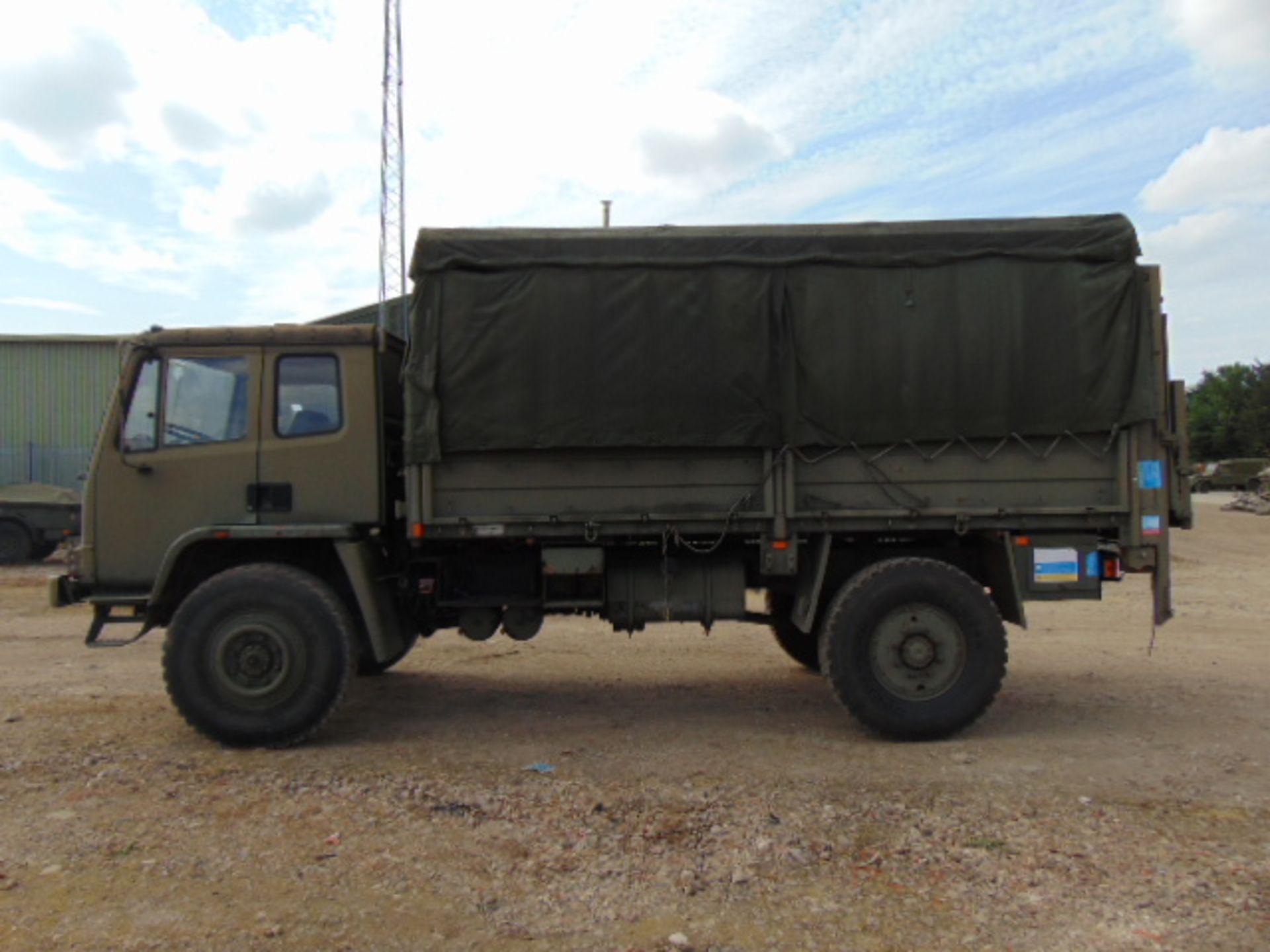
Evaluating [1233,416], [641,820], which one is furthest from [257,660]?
[1233,416]

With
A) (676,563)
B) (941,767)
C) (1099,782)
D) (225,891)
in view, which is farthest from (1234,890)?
(225,891)

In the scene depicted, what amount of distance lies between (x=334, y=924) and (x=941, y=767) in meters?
3.39

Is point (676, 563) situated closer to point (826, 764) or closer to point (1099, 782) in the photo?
point (826, 764)

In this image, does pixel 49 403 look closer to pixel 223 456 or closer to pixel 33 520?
pixel 33 520

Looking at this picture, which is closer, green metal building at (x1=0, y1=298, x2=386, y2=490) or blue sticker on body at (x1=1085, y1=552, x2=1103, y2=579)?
blue sticker on body at (x1=1085, y1=552, x2=1103, y2=579)

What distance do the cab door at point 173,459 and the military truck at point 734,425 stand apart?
2 centimetres

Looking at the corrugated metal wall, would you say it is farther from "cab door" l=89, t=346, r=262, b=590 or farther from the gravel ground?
"cab door" l=89, t=346, r=262, b=590

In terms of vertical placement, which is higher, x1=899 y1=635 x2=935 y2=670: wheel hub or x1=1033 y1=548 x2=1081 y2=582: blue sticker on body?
x1=1033 y1=548 x2=1081 y2=582: blue sticker on body

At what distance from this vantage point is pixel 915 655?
226 inches

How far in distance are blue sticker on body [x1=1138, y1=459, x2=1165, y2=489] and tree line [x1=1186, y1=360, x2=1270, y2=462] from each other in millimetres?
60880

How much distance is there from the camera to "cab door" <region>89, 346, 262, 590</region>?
19.2 feet

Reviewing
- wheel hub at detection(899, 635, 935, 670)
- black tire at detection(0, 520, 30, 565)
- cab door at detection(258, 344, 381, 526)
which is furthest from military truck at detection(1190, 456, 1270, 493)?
cab door at detection(258, 344, 381, 526)

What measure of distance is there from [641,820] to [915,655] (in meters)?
2.19

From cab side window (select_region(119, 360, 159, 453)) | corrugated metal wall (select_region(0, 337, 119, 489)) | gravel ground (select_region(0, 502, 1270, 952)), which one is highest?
corrugated metal wall (select_region(0, 337, 119, 489))
